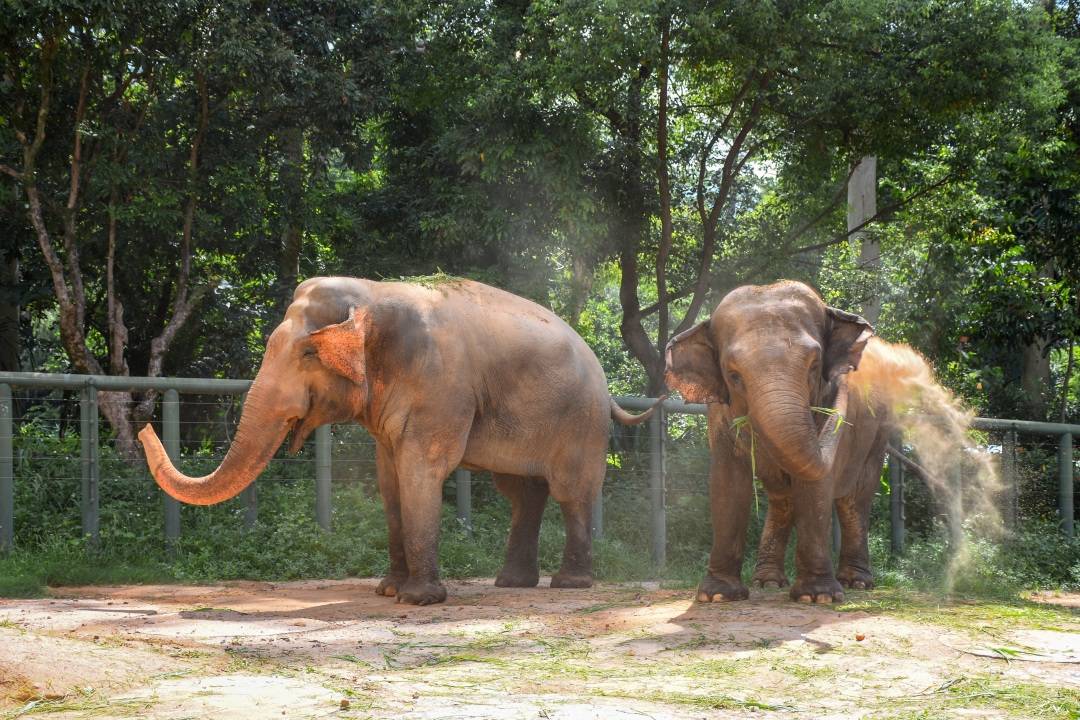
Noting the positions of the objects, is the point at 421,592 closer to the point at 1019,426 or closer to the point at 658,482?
the point at 658,482

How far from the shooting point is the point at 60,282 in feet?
39.7

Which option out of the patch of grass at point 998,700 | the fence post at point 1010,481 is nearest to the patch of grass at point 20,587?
the patch of grass at point 998,700

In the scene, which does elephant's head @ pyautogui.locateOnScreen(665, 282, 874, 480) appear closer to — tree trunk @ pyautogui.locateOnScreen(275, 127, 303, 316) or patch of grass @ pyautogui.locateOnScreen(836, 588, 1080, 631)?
patch of grass @ pyautogui.locateOnScreen(836, 588, 1080, 631)

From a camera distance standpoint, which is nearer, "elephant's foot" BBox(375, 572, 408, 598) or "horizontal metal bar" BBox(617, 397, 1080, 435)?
"elephant's foot" BBox(375, 572, 408, 598)

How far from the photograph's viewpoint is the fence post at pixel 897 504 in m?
12.6

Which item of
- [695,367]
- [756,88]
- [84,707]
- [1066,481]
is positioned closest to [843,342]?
[695,367]

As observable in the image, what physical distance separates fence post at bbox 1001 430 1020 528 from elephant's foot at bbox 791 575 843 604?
6.21m

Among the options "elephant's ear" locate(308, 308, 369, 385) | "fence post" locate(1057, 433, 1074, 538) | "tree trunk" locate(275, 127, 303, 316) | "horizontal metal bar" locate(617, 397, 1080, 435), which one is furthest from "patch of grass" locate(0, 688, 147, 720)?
"fence post" locate(1057, 433, 1074, 538)

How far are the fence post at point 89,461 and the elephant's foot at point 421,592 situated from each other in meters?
2.65

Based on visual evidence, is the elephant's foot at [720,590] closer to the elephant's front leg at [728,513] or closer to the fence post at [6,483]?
the elephant's front leg at [728,513]

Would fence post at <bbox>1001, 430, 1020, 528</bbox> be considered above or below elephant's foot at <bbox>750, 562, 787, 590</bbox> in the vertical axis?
above

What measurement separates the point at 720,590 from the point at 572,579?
1727mm

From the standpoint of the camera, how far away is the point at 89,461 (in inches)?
372

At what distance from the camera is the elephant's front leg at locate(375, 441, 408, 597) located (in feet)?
27.8
